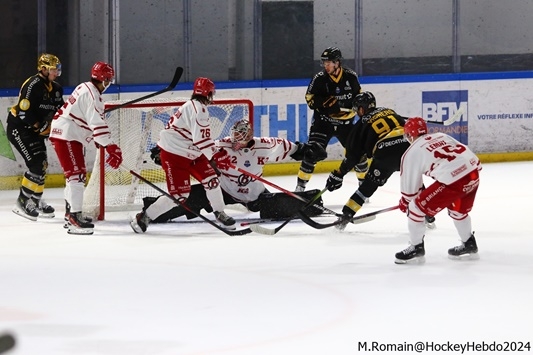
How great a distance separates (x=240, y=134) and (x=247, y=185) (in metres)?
0.34

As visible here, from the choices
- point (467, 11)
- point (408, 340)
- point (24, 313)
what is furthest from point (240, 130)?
point (467, 11)

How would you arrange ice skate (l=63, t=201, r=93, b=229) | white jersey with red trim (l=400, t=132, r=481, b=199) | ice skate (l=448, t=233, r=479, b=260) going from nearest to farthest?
white jersey with red trim (l=400, t=132, r=481, b=199)
ice skate (l=448, t=233, r=479, b=260)
ice skate (l=63, t=201, r=93, b=229)

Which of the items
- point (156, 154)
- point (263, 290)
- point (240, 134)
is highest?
point (240, 134)

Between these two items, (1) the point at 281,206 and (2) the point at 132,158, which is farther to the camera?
(2) the point at 132,158

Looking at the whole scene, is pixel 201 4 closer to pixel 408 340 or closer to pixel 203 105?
pixel 203 105

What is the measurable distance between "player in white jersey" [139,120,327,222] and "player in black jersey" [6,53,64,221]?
0.87m

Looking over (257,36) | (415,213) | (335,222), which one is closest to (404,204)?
(415,213)

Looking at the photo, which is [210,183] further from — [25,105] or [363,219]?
[25,105]

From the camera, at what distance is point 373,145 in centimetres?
714

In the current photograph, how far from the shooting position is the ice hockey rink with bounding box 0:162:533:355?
15.2 feet

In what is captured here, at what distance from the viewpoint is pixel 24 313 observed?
5.17 metres

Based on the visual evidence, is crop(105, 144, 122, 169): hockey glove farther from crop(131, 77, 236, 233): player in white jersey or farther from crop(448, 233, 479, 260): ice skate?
crop(448, 233, 479, 260): ice skate

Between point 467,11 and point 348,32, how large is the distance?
118cm

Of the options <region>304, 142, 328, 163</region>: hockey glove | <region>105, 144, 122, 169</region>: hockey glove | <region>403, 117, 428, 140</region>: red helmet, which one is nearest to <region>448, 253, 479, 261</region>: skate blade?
<region>403, 117, 428, 140</region>: red helmet
